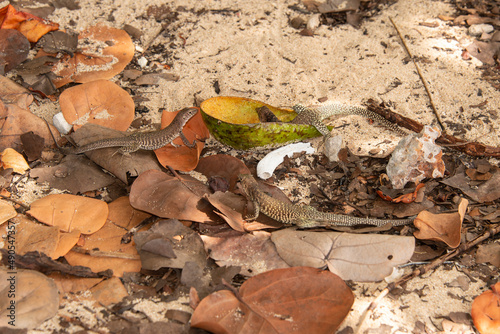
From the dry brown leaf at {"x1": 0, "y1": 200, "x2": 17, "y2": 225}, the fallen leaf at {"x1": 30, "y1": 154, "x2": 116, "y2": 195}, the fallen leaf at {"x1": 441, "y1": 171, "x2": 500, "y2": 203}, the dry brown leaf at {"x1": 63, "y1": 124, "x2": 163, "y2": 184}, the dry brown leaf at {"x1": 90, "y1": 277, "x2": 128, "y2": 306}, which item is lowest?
the dry brown leaf at {"x1": 90, "y1": 277, "x2": 128, "y2": 306}

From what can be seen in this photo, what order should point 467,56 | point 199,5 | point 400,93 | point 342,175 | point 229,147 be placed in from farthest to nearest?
point 199,5 < point 467,56 < point 400,93 < point 229,147 < point 342,175

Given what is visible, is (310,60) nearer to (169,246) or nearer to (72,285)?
(169,246)

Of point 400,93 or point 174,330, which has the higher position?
point 400,93

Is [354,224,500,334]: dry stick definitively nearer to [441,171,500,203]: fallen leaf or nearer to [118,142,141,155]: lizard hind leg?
[441,171,500,203]: fallen leaf

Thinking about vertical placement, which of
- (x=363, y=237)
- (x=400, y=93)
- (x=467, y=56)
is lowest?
(x=363, y=237)

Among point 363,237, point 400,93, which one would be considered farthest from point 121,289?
point 400,93

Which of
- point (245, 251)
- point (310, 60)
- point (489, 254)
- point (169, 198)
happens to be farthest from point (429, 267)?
point (310, 60)

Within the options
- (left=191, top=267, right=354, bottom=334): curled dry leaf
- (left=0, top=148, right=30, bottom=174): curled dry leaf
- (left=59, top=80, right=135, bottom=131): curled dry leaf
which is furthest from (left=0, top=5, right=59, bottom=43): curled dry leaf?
(left=191, top=267, right=354, bottom=334): curled dry leaf

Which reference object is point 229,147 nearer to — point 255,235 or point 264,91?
point 264,91

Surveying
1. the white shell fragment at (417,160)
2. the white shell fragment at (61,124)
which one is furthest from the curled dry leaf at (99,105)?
the white shell fragment at (417,160)
